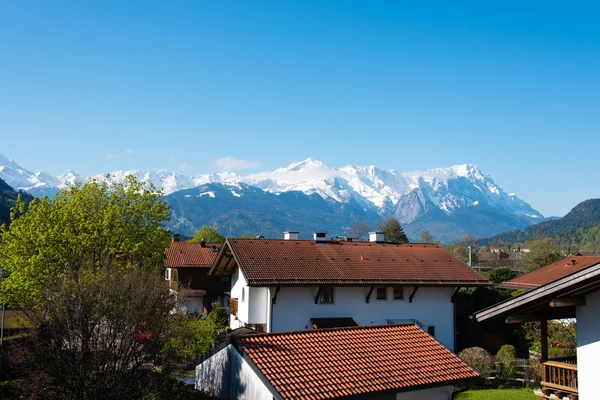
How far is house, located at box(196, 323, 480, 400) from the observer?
43.7 ft

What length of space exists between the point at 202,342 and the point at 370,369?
10.6 meters

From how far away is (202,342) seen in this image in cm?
2288

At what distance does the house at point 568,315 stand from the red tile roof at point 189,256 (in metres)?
35.9

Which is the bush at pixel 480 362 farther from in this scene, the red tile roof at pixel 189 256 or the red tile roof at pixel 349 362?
the red tile roof at pixel 189 256

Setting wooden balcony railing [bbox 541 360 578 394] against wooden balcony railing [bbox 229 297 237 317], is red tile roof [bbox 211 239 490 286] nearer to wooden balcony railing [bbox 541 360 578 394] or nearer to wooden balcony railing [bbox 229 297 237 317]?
wooden balcony railing [bbox 229 297 237 317]

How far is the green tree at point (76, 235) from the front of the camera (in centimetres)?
2448

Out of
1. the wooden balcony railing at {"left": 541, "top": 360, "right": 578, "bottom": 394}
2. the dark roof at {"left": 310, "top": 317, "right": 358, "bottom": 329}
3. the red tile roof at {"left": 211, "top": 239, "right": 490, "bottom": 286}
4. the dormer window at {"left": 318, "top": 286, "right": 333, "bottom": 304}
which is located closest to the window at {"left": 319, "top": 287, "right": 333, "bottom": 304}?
the dormer window at {"left": 318, "top": 286, "right": 333, "bottom": 304}

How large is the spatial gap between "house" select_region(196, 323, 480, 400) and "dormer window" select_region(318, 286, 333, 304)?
11.5 metres

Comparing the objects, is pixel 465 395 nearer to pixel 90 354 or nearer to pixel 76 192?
pixel 90 354

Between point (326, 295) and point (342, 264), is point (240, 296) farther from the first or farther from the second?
point (342, 264)

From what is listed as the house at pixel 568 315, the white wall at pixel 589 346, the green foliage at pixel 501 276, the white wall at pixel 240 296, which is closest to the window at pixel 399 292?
the white wall at pixel 240 296

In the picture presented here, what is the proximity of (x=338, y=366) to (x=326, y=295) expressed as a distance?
1452cm

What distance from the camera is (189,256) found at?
1855 inches

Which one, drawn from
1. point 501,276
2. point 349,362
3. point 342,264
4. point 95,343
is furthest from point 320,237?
point 501,276
